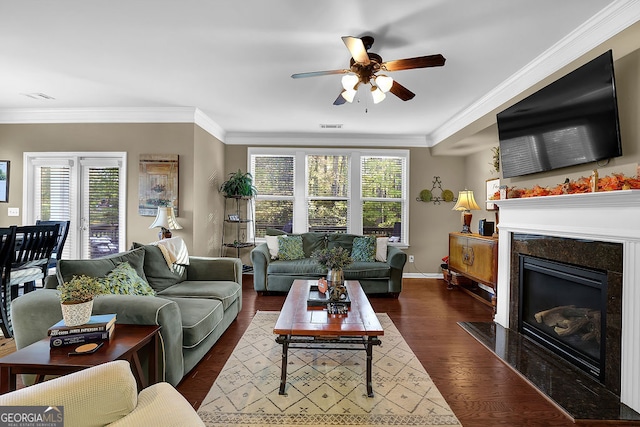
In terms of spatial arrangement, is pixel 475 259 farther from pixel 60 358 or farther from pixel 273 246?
pixel 60 358

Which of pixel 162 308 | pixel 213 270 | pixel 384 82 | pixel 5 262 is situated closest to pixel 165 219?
pixel 213 270

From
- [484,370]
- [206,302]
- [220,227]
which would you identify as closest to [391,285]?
[484,370]

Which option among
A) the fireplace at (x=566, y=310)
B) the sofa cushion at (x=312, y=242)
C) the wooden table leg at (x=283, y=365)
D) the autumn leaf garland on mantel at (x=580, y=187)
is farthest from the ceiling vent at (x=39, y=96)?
the fireplace at (x=566, y=310)

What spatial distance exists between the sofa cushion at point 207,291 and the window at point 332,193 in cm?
268

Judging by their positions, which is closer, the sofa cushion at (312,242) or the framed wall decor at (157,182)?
the framed wall decor at (157,182)

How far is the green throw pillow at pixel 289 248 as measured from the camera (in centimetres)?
494

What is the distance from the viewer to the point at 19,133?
15.4ft

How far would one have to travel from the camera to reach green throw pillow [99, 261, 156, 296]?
2.33 m

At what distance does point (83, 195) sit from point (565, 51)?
588 centimetres

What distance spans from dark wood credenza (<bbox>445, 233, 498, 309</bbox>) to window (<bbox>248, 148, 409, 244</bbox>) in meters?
1.11

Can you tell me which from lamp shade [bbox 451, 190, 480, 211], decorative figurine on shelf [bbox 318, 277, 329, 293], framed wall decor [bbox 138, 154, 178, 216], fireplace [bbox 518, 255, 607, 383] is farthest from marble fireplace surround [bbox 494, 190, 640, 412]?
framed wall decor [bbox 138, 154, 178, 216]

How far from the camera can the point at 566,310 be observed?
9.25 ft

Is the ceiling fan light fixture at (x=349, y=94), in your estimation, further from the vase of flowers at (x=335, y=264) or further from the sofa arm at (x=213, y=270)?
the sofa arm at (x=213, y=270)

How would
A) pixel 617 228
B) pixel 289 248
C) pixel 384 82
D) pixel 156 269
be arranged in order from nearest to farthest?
pixel 617 228 → pixel 384 82 → pixel 156 269 → pixel 289 248
